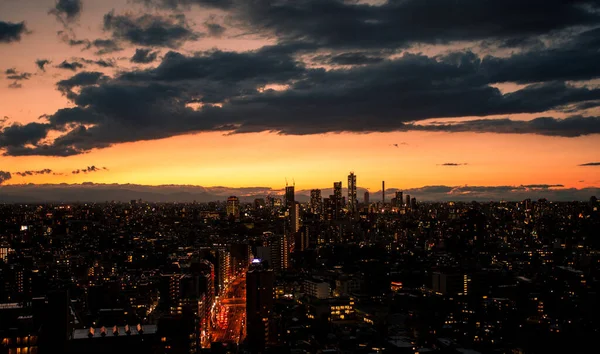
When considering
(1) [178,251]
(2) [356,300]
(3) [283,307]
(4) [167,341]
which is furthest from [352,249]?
(4) [167,341]

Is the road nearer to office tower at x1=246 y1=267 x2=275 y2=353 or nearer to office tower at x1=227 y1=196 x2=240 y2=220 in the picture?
office tower at x1=246 y1=267 x2=275 y2=353

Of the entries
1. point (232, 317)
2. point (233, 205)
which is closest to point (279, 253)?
point (232, 317)

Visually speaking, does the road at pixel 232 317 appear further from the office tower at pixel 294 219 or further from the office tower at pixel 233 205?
the office tower at pixel 233 205

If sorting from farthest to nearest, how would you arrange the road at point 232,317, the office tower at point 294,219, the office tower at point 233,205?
the office tower at point 233,205 < the office tower at point 294,219 < the road at point 232,317

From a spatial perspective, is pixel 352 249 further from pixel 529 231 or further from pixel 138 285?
pixel 138 285

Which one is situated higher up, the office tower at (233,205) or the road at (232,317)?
the office tower at (233,205)

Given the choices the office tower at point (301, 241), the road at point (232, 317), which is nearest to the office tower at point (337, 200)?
the office tower at point (301, 241)

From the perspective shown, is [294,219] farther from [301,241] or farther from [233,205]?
[233,205]
